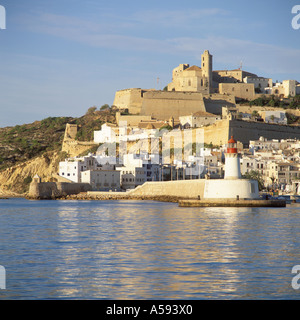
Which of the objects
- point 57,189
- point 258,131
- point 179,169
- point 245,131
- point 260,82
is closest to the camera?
point 57,189

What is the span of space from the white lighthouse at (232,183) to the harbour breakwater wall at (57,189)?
64.3 feet

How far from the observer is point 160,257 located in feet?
51.6

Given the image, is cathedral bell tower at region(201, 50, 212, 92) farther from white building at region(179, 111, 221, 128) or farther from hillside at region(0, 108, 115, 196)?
hillside at region(0, 108, 115, 196)

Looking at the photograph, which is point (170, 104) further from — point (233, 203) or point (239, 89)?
point (233, 203)

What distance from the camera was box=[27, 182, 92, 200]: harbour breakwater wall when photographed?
164 ft

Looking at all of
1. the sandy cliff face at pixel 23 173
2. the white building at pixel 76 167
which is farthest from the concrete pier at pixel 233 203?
the sandy cliff face at pixel 23 173

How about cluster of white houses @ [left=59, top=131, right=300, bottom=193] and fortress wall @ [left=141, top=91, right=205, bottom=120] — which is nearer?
cluster of white houses @ [left=59, top=131, right=300, bottom=193]

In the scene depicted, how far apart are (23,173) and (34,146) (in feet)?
31.9

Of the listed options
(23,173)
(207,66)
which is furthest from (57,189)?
(207,66)

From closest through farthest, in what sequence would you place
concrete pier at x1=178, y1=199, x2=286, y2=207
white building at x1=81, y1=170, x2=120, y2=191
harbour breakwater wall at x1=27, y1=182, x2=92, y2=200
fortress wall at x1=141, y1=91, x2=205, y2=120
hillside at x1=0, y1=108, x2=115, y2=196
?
1. concrete pier at x1=178, y1=199, x2=286, y2=207
2. harbour breakwater wall at x1=27, y1=182, x2=92, y2=200
3. white building at x1=81, y1=170, x2=120, y2=191
4. hillside at x1=0, y1=108, x2=115, y2=196
5. fortress wall at x1=141, y1=91, x2=205, y2=120

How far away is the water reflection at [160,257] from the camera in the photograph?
1150 cm

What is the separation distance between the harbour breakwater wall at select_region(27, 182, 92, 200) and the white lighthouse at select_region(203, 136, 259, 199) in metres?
19.6

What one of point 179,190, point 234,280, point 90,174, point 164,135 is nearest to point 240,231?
point 234,280

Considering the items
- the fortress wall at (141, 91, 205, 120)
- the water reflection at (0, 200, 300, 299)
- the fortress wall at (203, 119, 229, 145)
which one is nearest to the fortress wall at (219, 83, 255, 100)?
the fortress wall at (141, 91, 205, 120)
